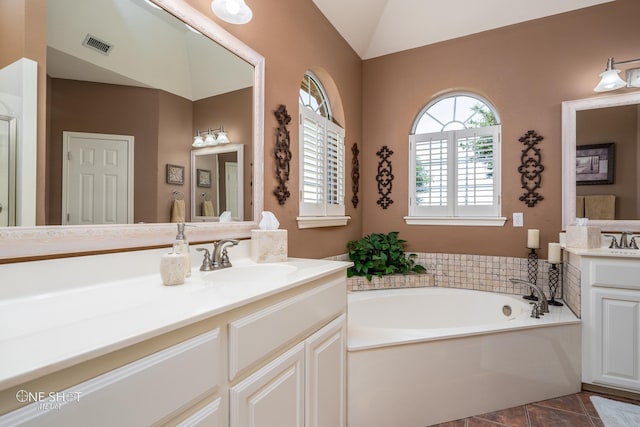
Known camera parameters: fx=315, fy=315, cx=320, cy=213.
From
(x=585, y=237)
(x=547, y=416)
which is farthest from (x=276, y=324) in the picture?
(x=585, y=237)

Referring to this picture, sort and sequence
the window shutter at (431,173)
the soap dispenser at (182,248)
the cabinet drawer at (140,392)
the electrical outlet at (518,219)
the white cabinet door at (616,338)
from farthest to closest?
the window shutter at (431,173), the electrical outlet at (518,219), the white cabinet door at (616,338), the soap dispenser at (182,248), the cabinet drawer at (140,392)

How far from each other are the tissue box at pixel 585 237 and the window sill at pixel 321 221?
1716 mm

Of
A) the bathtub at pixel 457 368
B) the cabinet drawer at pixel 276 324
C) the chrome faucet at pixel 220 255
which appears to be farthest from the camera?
the bathtub at pixel 457 368

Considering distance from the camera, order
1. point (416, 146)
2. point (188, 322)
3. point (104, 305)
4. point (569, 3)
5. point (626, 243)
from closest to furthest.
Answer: point (188, 322)
point (104, 305)
point (626, 243)
point (569, 3)
point (416, 146)

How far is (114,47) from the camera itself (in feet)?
3.82

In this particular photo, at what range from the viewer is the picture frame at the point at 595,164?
94.0 inches

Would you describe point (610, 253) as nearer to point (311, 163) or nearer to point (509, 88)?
point (509, 88)

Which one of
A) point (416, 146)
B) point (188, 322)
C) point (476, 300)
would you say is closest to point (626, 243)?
point (476, 300)

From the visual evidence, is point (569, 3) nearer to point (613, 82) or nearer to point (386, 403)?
point (613, 82)

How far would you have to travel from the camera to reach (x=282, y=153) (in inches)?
82.5

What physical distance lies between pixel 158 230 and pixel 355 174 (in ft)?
7.21

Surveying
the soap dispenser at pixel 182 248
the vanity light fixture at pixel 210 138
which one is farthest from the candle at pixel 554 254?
the soap dispenser at pixel 182 248

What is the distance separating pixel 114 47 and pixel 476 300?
112 inches

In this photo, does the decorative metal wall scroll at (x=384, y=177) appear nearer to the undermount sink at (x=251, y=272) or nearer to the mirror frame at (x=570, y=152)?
the mirror frame at (x=570, y=152)
